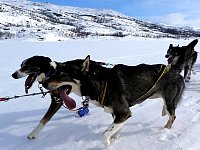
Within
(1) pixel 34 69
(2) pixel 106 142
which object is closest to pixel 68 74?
(1) pixel 34 69

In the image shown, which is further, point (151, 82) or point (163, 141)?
point (151, 82)

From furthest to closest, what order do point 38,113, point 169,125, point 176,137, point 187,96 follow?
point 187,96 → point 38,113 → point 169,125 → point 176,137

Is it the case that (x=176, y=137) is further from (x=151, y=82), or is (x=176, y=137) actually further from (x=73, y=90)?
(x=73, y=90)

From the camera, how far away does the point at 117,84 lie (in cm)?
400

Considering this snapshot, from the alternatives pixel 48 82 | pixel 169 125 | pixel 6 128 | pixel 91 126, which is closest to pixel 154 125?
pixel 169 125

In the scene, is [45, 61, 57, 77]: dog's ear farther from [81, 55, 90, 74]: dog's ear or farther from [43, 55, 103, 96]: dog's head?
[81, 55, 90, 74]: dog's ear

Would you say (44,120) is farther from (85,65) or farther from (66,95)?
(85,65)

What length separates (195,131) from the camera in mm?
4328

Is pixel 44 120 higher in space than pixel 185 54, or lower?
lower

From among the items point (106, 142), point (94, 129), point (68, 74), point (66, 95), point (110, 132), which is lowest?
point (94, 129)

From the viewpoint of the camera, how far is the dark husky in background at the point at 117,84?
375 centimetres

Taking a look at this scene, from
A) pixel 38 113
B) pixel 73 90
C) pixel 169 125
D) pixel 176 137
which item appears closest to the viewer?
pixel 73 90

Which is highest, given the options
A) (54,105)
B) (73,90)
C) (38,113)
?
(73,90)

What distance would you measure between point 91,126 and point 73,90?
105cm
